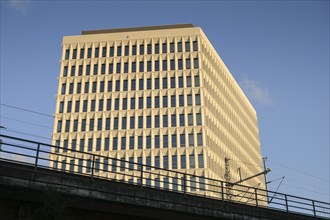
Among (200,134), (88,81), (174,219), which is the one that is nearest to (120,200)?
(174,219)

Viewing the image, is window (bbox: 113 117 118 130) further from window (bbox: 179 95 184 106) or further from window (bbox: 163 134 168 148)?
window (bbox: 179 95 184 106)

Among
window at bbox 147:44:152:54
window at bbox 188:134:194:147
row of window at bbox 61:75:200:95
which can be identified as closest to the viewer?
window at bbox 188:134:194:147

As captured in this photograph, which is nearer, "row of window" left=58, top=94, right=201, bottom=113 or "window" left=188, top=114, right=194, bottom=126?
"window" left=188, top=114, right=194, bottom=126

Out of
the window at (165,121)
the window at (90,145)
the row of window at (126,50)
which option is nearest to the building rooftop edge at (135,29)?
the row of window at (126,50)

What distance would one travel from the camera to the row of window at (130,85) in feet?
282

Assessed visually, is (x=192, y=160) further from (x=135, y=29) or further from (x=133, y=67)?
(x=135, y=29)

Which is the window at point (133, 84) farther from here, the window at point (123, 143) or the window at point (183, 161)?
the window at point (183, 161)

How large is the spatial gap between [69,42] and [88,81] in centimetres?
967

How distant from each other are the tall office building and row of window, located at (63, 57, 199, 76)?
0.19 meters

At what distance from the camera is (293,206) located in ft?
87.3

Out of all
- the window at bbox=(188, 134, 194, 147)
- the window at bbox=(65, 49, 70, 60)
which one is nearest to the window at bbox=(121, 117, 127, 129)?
the window at bbox=(188, 134, 194, 147)

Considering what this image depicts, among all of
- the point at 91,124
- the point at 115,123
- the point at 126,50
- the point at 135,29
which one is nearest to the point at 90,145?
the point at 91,124

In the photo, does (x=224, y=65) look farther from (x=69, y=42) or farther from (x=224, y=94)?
(x=69, y=42)

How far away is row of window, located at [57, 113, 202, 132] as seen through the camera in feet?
270
